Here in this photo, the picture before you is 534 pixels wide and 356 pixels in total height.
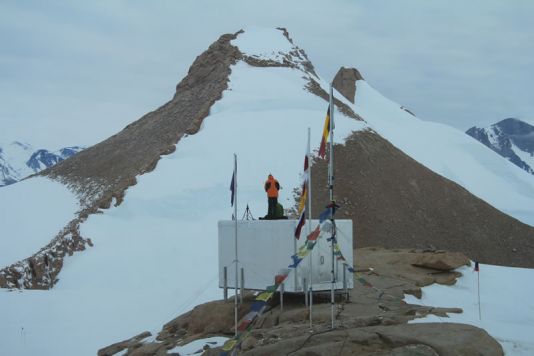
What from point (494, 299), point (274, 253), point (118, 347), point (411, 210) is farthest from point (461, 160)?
point (118, 347)

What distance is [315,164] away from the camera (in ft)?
128

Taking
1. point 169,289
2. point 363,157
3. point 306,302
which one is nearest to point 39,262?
point 169,289

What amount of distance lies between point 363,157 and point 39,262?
20.5 metres

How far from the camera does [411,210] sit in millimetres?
38094

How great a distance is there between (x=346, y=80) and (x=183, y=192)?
44543 mm

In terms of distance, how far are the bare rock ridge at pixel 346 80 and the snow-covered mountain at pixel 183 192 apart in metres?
5.69

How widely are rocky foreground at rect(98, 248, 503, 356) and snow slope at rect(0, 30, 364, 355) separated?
14.0 feet

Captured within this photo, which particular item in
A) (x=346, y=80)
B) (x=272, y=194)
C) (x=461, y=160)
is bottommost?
(x=272, y=194)

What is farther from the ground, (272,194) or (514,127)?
(514,127)

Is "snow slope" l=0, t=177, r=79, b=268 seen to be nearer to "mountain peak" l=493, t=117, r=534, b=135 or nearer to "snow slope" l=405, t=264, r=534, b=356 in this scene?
"snow slope" l=405, t=264, r=534, b=356

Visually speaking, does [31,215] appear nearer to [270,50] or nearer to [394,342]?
[270,50]

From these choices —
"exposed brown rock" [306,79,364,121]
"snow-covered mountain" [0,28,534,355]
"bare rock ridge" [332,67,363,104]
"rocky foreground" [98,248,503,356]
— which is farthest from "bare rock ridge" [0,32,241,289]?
"bare rock ridge" [332,67,363,104]

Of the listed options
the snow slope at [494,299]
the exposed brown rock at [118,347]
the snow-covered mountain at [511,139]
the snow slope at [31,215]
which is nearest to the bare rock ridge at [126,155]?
the snow slope at [31,215]

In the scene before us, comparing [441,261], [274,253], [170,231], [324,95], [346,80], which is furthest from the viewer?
[346,80]
